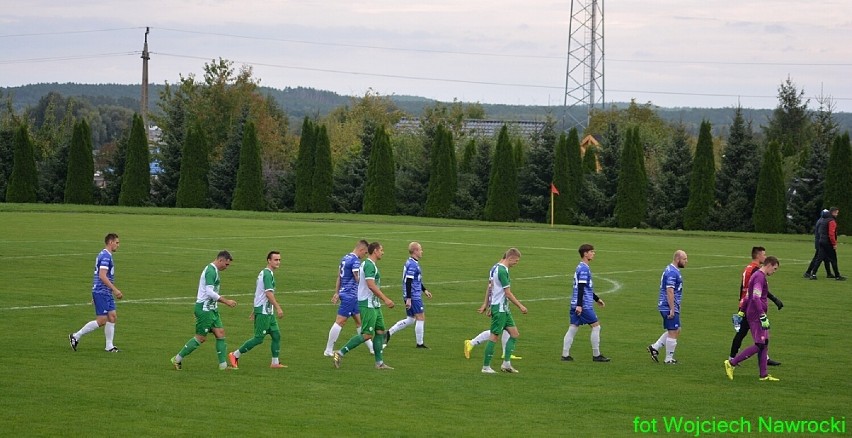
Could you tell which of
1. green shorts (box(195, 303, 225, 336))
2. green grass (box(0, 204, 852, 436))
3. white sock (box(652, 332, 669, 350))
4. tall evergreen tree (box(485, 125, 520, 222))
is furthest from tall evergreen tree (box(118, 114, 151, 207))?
white sock (box(652, 332, 669, 350))

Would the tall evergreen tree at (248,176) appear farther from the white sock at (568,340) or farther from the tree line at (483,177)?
the white sock at (568,340)

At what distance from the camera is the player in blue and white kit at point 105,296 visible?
66.8 ft

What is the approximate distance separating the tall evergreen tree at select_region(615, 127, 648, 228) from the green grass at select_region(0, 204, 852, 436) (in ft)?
82.0

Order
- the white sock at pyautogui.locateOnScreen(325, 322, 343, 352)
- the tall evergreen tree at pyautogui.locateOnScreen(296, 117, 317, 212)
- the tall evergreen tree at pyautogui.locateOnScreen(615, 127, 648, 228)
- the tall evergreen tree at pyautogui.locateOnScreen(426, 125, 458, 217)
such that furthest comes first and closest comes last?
the tall evergreen tree at pyautogui.locateOnScreen(296, 117, 317, 212) → the tall evergreen tree at pyautogui.locateOnScreen(426, 125, 458, 217) → the tall evergreen tree at pyautogui.locateOnScreen(615, 127, 648, 228) → the white sock at pyautogui.locateOnScreen(325, 322, 343, 352)

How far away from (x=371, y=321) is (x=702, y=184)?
168ft

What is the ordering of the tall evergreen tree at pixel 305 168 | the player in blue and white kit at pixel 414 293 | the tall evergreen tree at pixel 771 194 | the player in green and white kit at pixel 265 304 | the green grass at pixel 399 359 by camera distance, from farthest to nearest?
the tall evergreen tree at pixel 305 168
the tall evergreen tree at pixel 771 194
the player in blue and white kit at pixel 414 293
the player in green and white kit at pixel 265 304
the green grass at pixel 399 359

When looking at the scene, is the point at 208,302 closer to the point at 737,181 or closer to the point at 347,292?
the point at 347,292

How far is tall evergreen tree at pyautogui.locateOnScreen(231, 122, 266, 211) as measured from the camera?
76.8 metres

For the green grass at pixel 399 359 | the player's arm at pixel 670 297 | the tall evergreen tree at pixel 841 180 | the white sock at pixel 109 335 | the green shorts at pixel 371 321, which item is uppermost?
the tall evergreen tree at pixel 841 180

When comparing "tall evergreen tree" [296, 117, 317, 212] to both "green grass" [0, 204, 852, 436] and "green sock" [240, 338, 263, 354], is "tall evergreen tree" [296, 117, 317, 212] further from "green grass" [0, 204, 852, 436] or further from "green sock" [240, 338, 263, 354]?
"green sock" [240, 338, 263, 354]

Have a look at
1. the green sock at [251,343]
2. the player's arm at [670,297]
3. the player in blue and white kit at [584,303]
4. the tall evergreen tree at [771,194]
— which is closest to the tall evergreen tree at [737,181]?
the tall evergreen tree at [771,194]

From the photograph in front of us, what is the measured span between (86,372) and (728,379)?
33.2ft

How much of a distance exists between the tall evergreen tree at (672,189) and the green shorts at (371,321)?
5191cm

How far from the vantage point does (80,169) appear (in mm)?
78562
